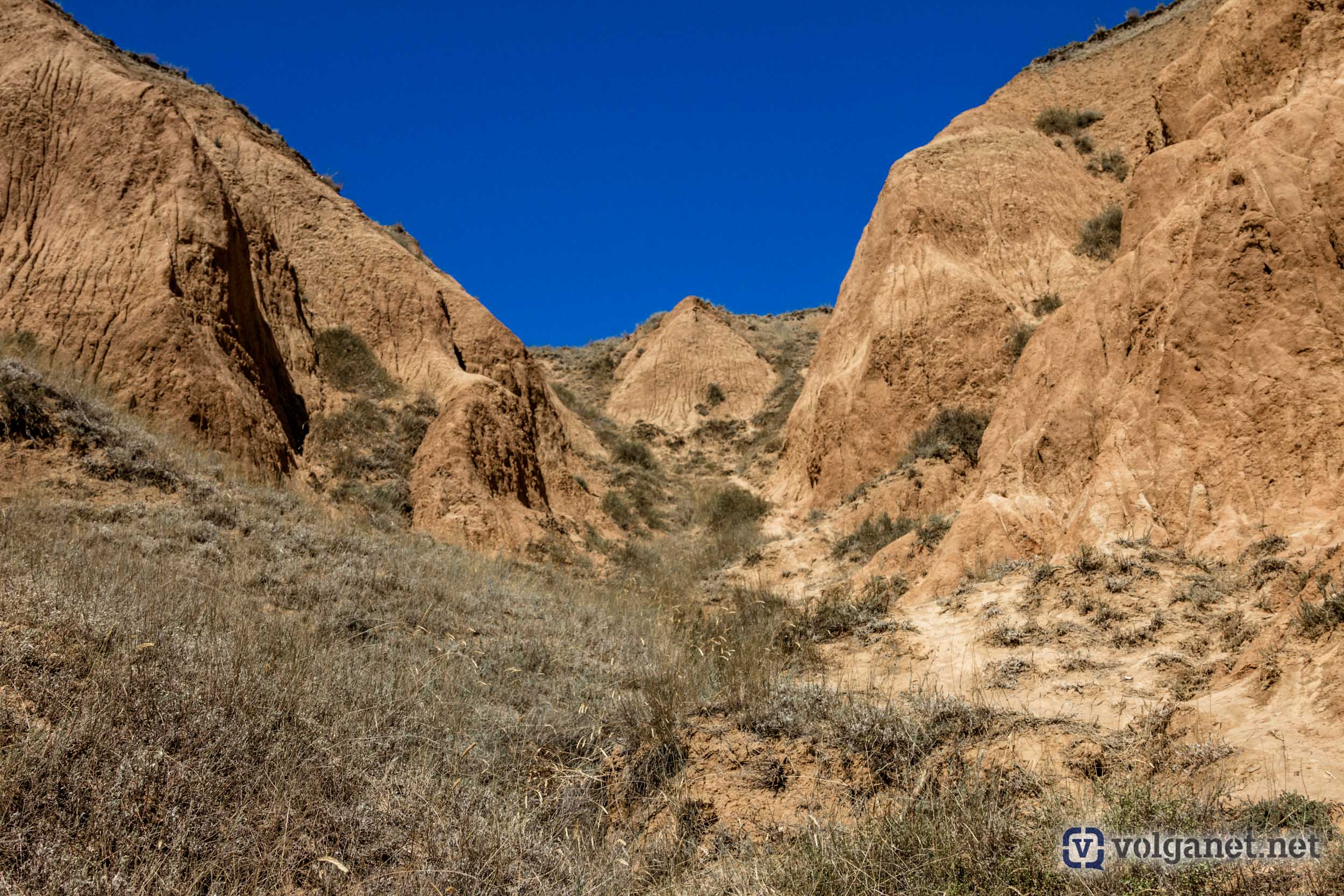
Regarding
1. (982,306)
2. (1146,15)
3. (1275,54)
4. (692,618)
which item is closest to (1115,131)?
(1146,15)

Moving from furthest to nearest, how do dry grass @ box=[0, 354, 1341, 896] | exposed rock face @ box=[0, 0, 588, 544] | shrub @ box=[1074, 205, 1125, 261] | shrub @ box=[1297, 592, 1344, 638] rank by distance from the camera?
shrub @ box=[1074, 205, 1125, 261]
exposed rock face @ box=[0, 0, 588, 544]
shrub @ box=[1297, 592, 1344, 638]
dry grass @ box=[0, 354, 1341, 896]

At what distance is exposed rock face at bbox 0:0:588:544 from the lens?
42.3ft

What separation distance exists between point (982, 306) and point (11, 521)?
17511 millimetres

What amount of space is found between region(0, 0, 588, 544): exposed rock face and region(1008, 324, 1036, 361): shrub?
1125 cm

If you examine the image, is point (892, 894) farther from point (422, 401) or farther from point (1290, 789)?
point (422, 401)

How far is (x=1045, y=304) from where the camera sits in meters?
17.3

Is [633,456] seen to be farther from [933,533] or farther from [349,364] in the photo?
[933,533]

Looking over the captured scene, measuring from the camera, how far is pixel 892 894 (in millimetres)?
3094

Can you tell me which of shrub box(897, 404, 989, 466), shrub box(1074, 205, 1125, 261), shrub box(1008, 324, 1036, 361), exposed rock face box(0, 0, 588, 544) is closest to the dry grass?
exposed rock face box(0, 0, 588, 544)

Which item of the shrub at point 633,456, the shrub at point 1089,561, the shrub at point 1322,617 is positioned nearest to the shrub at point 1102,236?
the shrub at point 1089,561

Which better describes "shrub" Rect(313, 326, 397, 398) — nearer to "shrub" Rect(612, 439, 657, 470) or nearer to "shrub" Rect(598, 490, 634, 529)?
"shrub" Rect(598, 490, 634, 529)

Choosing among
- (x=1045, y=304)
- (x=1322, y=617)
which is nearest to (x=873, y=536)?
(x=1045, y=304)

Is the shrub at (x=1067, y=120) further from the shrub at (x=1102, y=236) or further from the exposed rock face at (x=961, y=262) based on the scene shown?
the shrub at (x=1102, y=236)

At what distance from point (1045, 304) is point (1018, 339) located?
4.81 feet
